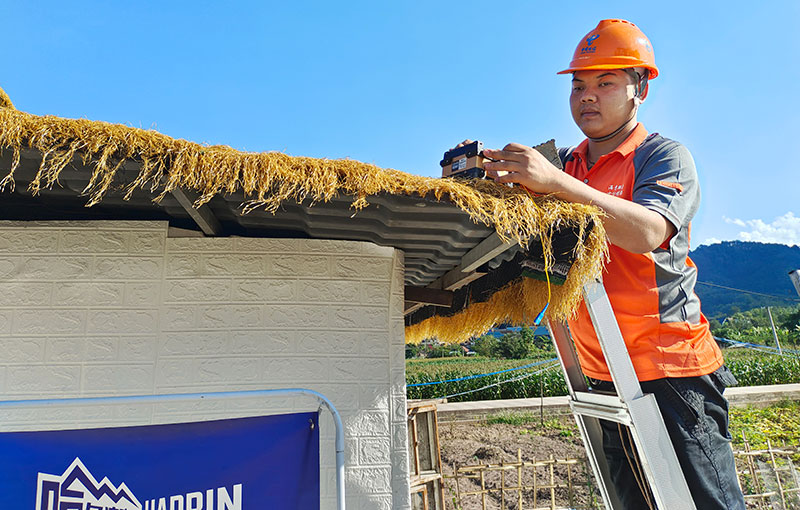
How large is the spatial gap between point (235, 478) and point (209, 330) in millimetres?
983

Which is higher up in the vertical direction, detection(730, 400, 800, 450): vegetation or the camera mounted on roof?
the camera mounted on roof

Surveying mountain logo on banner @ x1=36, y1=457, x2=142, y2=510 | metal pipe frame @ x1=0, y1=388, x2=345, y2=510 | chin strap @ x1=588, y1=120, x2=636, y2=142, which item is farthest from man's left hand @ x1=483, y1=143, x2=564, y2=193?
mountain logo on banner @ x1=36, y1=457, x2=142, y2=510

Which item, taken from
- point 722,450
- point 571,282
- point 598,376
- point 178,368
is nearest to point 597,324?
point 571,282

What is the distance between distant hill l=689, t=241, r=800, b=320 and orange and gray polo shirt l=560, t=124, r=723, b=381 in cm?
13188

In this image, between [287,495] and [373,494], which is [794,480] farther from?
[287,495]

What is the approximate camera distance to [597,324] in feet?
7.30

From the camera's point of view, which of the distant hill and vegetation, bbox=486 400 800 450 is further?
the distant hill

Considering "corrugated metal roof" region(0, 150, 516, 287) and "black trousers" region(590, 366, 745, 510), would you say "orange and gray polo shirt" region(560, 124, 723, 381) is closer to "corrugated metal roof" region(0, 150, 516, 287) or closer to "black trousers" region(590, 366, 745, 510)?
"black trousers" region(590, 366, 745, 510)

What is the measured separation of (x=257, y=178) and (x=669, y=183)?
1.77 metres

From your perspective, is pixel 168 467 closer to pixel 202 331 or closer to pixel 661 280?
pixel 202 331

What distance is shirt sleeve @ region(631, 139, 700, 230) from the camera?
2.14 metres

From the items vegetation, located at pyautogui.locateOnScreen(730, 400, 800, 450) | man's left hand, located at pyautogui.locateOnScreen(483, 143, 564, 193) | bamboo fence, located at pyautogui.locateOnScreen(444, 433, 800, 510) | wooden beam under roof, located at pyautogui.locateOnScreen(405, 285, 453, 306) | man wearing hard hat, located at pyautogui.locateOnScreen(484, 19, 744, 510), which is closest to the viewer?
man wearing hard hat, located at pyautogui.locateOnScreen(484, 19, 744, 510)

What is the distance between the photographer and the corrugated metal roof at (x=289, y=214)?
7.55 feet

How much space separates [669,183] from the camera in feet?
7.22
